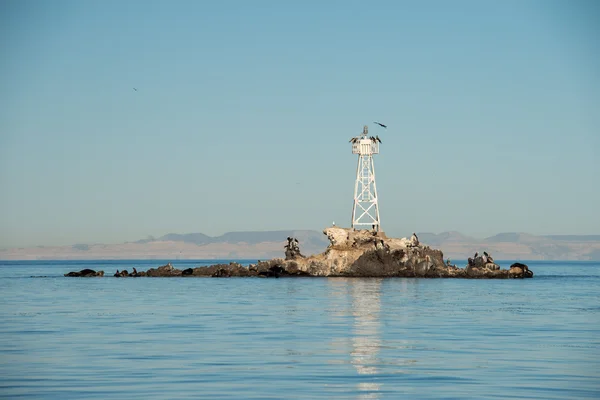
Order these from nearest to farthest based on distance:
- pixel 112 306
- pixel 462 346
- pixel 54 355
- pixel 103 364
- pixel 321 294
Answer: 1. pixel 103 364
2. pixel 54 355
3. pixel 462 346
4. pixel 112 306
5. pixel 321 294

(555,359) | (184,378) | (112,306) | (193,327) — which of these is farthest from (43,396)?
(112,306)

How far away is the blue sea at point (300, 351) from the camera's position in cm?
2738

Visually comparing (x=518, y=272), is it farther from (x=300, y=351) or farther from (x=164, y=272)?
(x=300, y=351)

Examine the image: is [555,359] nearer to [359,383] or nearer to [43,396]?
[359,383]

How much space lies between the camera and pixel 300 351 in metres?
36.9

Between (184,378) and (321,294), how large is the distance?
2170 inches

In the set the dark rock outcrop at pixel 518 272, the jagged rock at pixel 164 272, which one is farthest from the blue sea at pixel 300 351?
the jagged rock at pixel 164 272

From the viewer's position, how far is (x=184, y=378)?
29.4m

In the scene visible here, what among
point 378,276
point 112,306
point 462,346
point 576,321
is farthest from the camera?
point 378,276

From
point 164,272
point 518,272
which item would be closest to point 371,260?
point 518,272

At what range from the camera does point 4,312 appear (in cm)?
5981

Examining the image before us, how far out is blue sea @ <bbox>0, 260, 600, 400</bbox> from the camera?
27375mm

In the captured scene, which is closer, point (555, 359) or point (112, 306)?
point (555, 359)

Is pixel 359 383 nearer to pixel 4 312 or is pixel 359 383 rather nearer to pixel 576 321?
pixel 576 321
